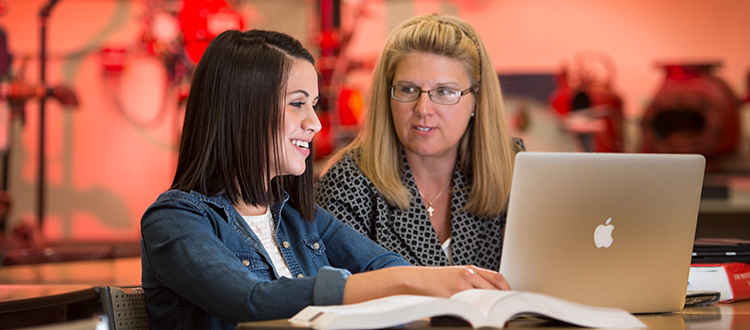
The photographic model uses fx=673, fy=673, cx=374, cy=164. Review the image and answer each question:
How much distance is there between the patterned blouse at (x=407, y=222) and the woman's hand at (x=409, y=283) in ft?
2.27

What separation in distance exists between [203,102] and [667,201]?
0.79 metres

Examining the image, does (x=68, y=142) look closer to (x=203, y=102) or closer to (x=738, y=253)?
(x=203, y=102)

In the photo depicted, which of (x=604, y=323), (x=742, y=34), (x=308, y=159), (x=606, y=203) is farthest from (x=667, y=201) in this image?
(x=742, y=34)

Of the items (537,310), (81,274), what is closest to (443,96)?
(537,310)

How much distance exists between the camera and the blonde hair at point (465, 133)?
1.74 m

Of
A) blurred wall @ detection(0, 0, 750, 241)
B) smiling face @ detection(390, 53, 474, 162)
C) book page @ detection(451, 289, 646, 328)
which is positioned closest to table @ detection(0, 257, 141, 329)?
book page @ detection(451, 289, 646, 328)

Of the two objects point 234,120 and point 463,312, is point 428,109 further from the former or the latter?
point 463,312

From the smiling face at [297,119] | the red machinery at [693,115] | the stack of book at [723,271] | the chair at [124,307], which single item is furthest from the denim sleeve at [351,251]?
the red machinery at [693,115]

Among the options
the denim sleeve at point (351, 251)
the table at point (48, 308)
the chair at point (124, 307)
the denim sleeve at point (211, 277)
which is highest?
the denim sleeve at point (211, 277)

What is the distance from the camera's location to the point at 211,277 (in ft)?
3.17

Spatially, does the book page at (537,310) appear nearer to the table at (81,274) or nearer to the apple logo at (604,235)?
the apple logo at (604,235)

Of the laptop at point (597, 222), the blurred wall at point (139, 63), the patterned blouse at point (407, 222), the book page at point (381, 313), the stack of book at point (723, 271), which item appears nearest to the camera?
the book page at point (381, 313)

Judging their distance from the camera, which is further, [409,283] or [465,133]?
[465,133]

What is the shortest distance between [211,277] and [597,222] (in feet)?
1.93
